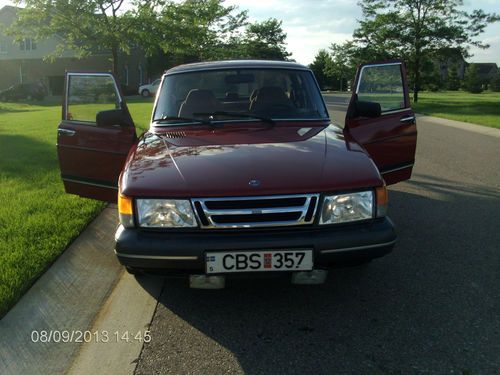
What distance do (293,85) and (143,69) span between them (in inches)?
2202

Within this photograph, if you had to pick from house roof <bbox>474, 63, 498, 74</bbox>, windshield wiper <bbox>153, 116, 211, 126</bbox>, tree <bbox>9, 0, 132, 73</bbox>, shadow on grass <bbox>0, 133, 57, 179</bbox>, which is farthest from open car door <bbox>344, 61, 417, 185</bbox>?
house roof <bbox>474, 63, 498, 74</bbox>

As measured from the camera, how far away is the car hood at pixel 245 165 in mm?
3115

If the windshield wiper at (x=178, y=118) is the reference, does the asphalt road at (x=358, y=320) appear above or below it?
below

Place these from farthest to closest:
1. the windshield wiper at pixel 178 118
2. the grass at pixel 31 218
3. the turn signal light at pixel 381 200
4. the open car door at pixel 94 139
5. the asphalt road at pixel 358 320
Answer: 1. the open car door at pixel 94 139
2. the windshield wiper at pixel 178 118
3. the grass at pixel 31 218
4. the turn signal light at pixel 381 200
5. the asphalt road at pixel 358 320

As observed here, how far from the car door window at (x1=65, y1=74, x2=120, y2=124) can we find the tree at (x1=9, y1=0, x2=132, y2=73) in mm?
10344

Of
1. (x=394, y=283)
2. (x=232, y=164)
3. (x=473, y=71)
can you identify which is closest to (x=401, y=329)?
(x=394, y=283)

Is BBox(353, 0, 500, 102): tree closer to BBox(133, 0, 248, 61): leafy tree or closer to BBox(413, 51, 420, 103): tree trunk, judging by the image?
BBox(413, 51, 420, 103): tree trunk

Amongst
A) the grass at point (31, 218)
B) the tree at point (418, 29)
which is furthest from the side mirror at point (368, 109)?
→ the tree at point (418, 29)

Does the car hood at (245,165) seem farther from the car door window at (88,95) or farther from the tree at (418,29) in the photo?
the tree at (418,29)

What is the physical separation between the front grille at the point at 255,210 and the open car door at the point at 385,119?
75.2 inches

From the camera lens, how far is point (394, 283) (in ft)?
12.9

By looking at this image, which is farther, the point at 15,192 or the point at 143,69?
the point at 143,69

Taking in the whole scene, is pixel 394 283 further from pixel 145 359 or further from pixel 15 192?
pixel 15 192

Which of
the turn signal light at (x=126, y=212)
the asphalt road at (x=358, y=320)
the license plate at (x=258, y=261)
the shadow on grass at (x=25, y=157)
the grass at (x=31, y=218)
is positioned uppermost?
the turn signal light at (x=126, y=212)
